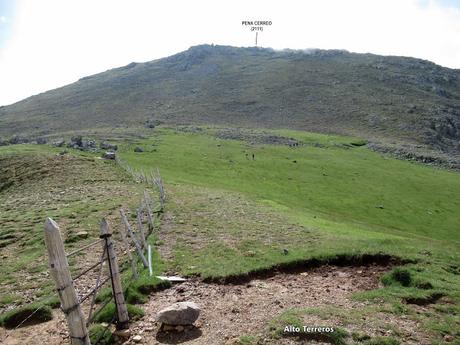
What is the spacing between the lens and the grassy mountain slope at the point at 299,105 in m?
135

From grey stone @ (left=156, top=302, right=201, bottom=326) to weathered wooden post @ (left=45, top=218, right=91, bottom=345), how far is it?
281 cm

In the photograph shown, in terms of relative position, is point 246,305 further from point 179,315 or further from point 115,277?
point 115,277

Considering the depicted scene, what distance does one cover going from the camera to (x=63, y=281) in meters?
9.22

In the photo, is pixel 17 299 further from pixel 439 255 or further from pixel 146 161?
pixel 146 161

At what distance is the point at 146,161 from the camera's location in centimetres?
7125

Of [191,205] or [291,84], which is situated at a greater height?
[291,84]

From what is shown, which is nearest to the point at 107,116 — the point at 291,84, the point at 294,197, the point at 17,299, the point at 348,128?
the point at 291,84

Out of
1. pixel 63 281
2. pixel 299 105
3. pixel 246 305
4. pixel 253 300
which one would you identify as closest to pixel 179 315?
pixel 246 305

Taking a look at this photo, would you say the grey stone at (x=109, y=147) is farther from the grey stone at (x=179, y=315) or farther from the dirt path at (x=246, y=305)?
the grey stone at (x=179, y=315)

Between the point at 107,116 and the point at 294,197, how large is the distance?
417ft

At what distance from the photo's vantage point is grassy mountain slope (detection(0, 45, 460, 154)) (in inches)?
5320

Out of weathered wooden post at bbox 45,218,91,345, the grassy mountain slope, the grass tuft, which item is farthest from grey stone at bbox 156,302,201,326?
the grassy mountain slope

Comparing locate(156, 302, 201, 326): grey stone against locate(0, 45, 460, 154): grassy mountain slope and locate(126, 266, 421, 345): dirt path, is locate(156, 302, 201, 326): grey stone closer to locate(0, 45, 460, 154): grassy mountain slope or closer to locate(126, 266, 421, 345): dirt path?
locate(126, 266, 421, 345): dirt path

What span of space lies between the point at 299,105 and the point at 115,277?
155m
